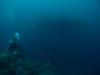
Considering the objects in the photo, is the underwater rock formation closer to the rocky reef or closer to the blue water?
the rocky reef

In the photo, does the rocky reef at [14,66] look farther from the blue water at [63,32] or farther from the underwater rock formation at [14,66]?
the blue water at [63,32]

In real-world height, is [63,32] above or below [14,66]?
above

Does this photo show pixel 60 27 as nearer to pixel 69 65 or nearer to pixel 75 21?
pixel 75 21

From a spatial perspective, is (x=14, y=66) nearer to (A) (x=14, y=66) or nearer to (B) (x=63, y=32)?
(A) (x=14, y=66)

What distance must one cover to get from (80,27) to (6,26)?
3.60 m

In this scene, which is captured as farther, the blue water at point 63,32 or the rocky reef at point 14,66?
the blue water at point 63,32

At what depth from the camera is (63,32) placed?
27.6 feet

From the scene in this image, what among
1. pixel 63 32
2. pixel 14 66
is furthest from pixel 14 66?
pixel 63 32

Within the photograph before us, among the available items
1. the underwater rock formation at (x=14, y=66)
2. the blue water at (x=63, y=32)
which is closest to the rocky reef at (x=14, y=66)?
the underwater rock formation at (x=14, y=66)

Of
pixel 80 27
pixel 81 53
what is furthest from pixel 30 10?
pixel 81 53

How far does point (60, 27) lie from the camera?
833 cm

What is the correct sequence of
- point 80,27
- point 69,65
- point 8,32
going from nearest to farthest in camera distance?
point 69,65 → point 80,27 → point 8,32

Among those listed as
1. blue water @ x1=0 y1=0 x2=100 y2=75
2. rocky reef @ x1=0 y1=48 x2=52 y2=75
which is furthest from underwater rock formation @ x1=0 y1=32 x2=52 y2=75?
blue water @ x1=0 y1=0 x2=100 y2=75

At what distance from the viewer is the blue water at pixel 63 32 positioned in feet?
26.5
